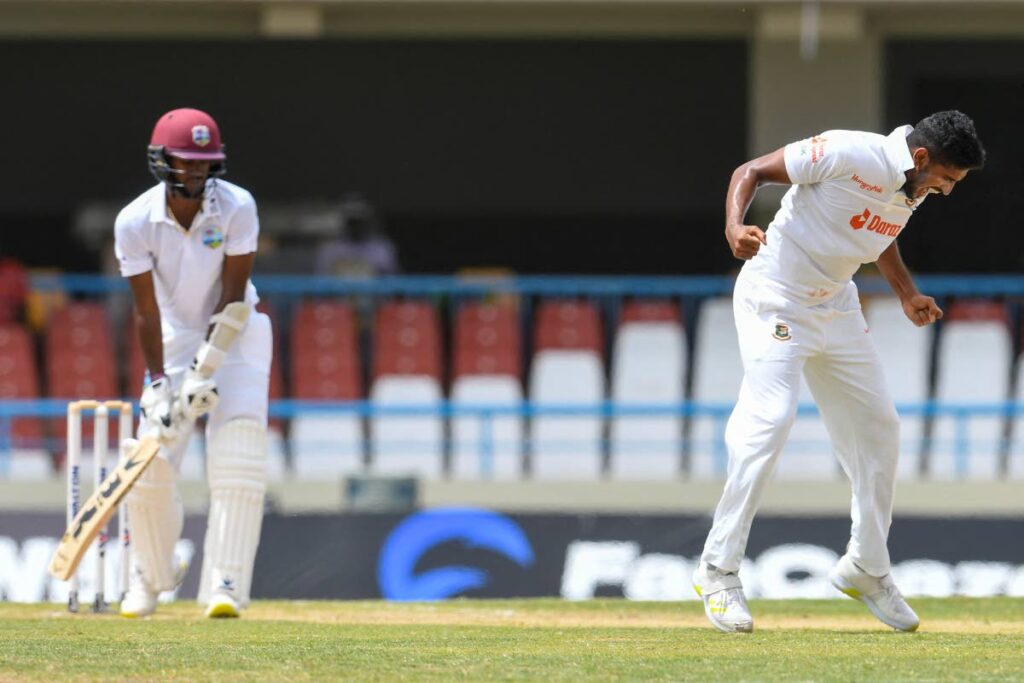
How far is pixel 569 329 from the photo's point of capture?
48.5ft

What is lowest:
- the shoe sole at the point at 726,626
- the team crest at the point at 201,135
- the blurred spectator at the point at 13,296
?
the shoe sole at the point at 726,626

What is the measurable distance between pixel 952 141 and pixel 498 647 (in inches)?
89.0

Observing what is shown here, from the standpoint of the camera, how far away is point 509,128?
57.2ft

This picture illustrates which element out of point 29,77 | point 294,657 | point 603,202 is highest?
point 29,77

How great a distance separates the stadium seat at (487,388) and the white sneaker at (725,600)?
267 inches

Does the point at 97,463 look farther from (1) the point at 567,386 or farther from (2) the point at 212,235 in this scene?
(1) the point at 567,386

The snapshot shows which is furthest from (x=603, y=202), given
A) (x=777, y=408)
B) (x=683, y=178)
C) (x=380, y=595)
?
(x=777, y=408)

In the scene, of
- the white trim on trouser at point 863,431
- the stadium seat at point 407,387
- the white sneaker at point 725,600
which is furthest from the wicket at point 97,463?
the stadium seat at point 407,387

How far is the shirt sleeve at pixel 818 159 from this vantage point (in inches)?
251

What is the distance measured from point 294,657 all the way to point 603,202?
12159mm

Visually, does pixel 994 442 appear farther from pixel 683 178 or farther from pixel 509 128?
pixel 509 128

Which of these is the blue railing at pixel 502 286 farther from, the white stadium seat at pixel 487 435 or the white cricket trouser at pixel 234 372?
the white cricket trouser at pixel 234 372

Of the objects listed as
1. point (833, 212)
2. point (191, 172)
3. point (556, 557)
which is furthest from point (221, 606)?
point (556, 557)

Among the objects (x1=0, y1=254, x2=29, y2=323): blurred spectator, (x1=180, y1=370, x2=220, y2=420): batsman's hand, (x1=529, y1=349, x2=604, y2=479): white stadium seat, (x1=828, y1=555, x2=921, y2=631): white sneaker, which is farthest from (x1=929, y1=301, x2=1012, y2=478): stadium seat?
(x1=180, y1=370, x2=220, y2=420): batsman's hand
